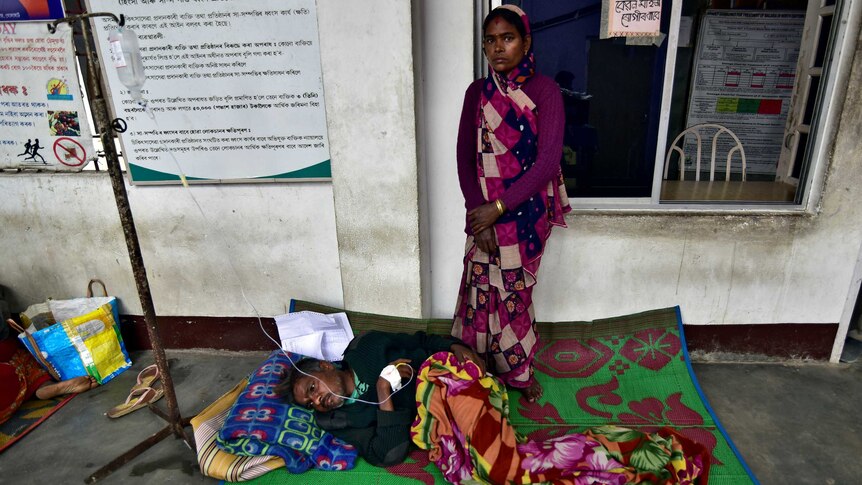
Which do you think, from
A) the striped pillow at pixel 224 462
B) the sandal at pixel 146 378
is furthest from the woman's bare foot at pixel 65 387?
the striped pillow at pixel 224 462

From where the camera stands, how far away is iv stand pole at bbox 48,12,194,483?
2.05 metres

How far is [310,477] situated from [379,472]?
1.02 ft

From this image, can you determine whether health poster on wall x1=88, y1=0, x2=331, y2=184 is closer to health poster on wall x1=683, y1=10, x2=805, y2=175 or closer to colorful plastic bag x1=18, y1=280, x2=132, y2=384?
colorful plastic bag x1=18, y1=280, x2=132, y2=384

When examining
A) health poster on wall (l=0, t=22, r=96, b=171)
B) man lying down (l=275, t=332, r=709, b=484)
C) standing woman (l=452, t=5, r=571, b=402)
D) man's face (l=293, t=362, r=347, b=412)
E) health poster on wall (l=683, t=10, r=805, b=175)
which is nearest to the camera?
man lying down (l=275, t=332, r=709, b=484)

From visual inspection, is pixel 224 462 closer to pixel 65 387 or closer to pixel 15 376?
pixel 65 387

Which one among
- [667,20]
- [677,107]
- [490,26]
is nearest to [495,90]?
[490,26]

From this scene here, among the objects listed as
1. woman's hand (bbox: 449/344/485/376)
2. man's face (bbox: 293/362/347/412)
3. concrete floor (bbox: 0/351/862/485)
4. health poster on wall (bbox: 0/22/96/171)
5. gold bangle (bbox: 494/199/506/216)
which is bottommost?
concrete floor (bbox: 0/351/862/485)

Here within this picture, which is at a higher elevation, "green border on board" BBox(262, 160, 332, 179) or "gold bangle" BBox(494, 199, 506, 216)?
"green border on board" BBox(262, 160, 332, 179)

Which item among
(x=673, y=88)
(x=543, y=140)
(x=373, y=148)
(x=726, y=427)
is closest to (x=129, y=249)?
(x=373, y=148)

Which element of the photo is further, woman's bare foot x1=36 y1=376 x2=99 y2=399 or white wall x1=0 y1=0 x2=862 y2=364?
woman's bare foot x1=36 y1=376 x2=99 y2=399

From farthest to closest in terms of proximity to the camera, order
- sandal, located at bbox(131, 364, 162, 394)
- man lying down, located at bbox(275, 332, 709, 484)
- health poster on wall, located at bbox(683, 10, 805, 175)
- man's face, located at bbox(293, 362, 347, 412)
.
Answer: health poster on wall, located at bbox(683, 10, 805, 175)
sandal, located at bbox(131, 364, 162, 394)
man's face, located at bbox(293, 362, 347, 412)
man lying down, located at bbox(275, 332, 709, 484)

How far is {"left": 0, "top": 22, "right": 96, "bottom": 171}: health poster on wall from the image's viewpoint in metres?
2.88

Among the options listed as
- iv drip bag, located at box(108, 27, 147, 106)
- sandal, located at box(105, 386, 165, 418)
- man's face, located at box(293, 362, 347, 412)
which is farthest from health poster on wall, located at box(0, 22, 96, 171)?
man's face, located at box(293, 362, 347, 412)

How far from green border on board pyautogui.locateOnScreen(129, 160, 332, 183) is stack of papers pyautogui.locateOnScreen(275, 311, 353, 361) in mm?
821
